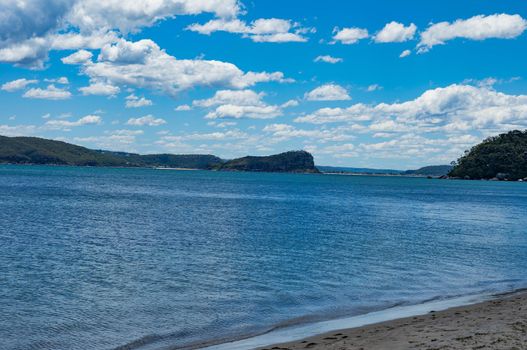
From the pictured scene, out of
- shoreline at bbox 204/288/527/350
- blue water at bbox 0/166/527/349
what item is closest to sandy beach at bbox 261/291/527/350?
shoreline at bbox 204/288/527/350

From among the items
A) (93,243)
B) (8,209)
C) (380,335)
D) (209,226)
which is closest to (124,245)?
(93,243)

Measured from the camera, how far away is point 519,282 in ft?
113

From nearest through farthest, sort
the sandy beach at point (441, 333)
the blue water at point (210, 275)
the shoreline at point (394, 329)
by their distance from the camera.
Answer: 1. the sandy beach at point (441, 333)
2. the shoreline at point (394, 329)
3. the blue water at point (210, 275)

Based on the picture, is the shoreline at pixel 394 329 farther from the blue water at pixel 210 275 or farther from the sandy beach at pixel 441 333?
the blue water at pixel 210 275

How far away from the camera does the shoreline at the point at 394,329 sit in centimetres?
1845

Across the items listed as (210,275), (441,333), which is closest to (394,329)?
(441,333)

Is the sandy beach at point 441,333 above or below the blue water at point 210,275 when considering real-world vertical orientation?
above

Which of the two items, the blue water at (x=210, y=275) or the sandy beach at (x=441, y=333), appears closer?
the sandy beach at (x=441, y=333)

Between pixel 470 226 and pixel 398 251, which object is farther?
pixel 470 226

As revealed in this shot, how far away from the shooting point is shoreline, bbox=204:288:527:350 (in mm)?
18453

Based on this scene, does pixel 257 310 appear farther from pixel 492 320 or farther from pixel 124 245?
pixel 124 245

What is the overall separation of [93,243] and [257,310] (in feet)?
82.3

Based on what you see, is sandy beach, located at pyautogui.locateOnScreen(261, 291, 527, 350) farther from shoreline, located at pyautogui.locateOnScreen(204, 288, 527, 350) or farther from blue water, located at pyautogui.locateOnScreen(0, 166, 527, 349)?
blue water, located at pyautogui.locateOnScreen(0, 166, 527, 349)

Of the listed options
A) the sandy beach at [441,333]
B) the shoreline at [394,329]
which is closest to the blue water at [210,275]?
the shoreline at [394,329]
